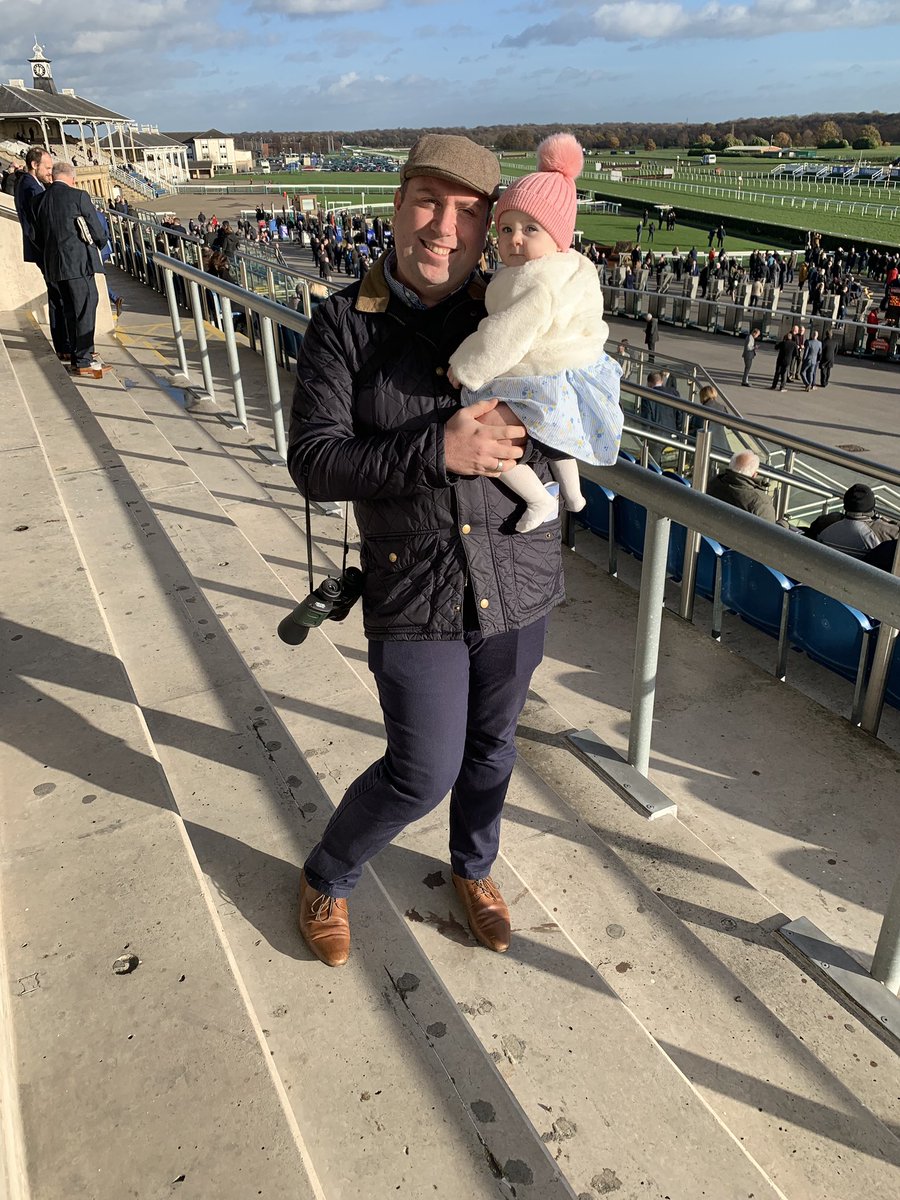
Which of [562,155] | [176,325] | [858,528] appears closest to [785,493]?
[858,528]

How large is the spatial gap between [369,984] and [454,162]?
68.6 inches

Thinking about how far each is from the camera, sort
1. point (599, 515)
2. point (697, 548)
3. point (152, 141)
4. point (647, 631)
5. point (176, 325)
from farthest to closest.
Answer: point (152, 141) < point (176, 325) < point (599, 515) < point (697, 548) < point (647, 631)

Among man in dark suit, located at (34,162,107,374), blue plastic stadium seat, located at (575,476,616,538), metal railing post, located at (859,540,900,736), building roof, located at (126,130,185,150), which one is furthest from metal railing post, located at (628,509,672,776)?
building roof, located at (126,130,185,150)

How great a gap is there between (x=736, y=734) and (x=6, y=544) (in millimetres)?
3204

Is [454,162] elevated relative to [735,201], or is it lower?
elevated

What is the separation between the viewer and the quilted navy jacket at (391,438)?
1.70 metres

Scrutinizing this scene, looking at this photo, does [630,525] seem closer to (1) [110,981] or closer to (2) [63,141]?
(1) [110,981]

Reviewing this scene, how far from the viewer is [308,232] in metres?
57.4

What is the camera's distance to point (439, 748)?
5.98 feet

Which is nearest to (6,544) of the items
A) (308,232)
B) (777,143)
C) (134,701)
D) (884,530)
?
(134,701)

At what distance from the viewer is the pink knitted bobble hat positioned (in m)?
1.60

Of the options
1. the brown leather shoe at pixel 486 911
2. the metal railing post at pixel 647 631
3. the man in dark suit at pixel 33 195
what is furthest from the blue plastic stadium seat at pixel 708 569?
the man in dark suit at pixel 33 195

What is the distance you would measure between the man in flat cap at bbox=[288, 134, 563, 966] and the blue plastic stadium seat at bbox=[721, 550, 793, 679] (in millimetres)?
2989

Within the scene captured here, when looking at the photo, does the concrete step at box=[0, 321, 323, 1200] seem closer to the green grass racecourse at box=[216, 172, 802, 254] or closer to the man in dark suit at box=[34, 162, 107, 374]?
the man in dark suit at box=[34, 162, 107, 374]
